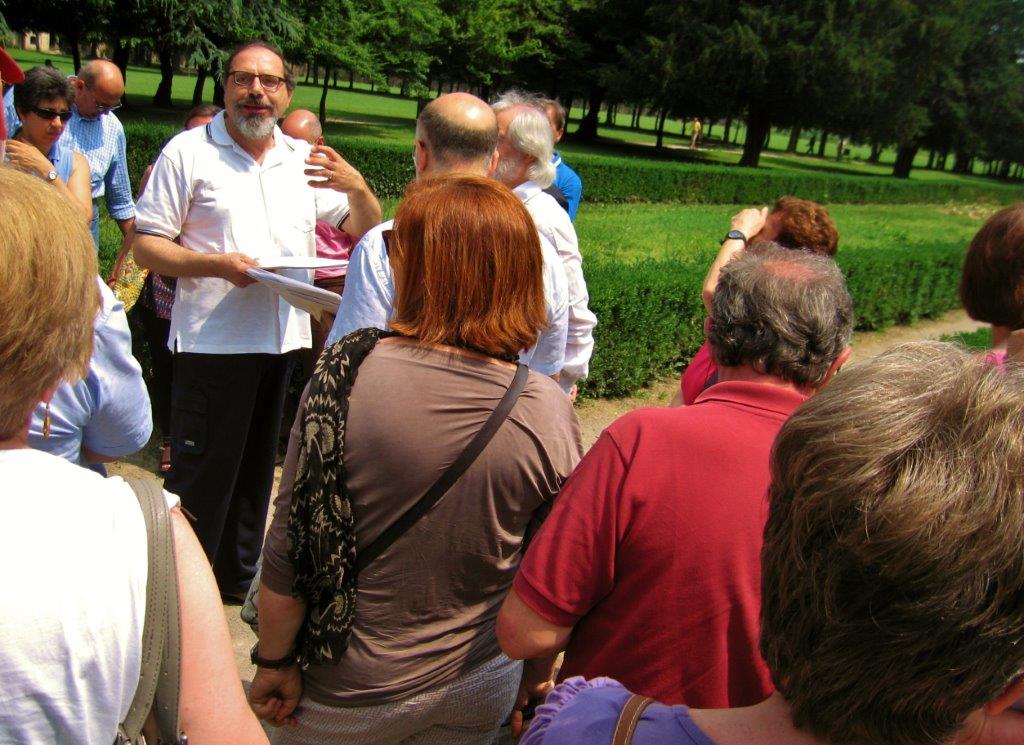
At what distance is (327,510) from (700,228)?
1860 cm

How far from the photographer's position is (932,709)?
1110mm

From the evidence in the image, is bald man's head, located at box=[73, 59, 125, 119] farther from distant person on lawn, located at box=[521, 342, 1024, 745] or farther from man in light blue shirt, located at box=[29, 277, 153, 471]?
distant person on lawn, located at box=[521, 342, 1024, 745]

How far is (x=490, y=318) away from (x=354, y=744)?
1.13 meters

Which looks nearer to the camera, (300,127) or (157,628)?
(157,628)

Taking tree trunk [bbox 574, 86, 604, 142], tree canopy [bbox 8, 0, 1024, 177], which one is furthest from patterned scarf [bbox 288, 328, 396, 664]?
tree trunk [bbox 574, 86, 604, 142]

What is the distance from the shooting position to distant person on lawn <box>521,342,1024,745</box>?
1072 mm

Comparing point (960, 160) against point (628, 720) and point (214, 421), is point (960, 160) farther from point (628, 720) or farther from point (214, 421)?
point (628, 720)

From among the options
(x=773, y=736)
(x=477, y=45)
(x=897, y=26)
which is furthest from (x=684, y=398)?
(x=897, y=26)

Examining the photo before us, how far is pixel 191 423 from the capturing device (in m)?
3.64

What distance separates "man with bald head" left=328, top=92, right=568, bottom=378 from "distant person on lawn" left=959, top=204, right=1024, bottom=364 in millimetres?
1385

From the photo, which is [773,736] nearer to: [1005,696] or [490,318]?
[1005,696]

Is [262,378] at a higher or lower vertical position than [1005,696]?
lower

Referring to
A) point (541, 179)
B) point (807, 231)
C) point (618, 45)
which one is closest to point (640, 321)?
point (807, 231)

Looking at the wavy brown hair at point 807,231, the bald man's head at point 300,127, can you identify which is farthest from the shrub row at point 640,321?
the wavy brown hair at point 807,231
